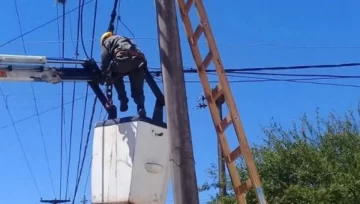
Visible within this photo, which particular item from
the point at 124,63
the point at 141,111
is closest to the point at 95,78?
the point at 124,63

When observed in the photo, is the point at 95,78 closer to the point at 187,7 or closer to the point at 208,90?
the point at 187,7

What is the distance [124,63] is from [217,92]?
1133 millimetres

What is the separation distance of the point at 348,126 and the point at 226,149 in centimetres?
737

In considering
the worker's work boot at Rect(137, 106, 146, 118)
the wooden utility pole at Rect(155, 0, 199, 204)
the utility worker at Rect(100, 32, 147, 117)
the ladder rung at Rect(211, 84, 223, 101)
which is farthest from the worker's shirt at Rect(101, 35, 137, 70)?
the ladder rung at Rect(211, 84, 223, 101)

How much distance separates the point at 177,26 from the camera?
7.30 m

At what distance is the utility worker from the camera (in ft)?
24.3

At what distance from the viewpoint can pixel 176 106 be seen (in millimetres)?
6832

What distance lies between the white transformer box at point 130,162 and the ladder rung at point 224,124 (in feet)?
2.33

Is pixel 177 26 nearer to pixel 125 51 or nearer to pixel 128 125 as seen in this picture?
pixel 125 51

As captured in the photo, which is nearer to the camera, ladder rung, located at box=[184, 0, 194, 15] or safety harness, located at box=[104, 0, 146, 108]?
safety harness, located at box=[104, 0, 146, 108]

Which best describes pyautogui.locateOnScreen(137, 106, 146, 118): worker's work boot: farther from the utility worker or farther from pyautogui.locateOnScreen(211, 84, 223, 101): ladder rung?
pyautogui.locateOnScreen(211, 84, 223, 101): ladder rung

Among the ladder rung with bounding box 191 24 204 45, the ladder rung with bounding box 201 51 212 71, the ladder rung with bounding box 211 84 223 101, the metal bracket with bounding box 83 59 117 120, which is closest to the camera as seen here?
the ladder rung with bounding box 211 84 223 101

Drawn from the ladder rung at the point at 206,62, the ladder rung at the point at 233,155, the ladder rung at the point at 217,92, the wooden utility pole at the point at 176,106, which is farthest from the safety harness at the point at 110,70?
the ladder rung at the point at 233,155

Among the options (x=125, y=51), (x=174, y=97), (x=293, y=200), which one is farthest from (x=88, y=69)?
(x=293, y=200)
